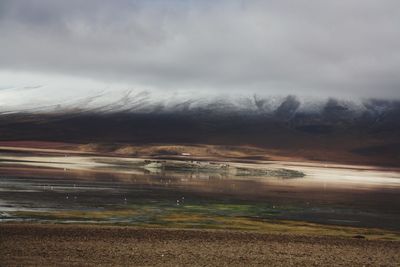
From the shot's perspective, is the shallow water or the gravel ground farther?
the shallow water

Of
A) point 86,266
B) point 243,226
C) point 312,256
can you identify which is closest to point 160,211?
point 243,226

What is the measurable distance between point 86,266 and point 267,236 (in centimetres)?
1297

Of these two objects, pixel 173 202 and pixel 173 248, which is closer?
pixel 173 248

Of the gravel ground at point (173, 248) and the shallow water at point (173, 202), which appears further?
the shallow water at point (173, 202)

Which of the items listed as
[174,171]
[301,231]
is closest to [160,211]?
[301,231]

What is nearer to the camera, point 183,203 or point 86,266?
point 86,266

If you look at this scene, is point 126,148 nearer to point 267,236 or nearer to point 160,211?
point 160,211

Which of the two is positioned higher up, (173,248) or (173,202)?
(173,202)

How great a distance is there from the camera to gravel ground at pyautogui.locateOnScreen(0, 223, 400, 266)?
24.8 m

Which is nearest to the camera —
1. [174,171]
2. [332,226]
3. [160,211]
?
[332,226]

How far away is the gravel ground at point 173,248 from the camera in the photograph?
24.8 meters

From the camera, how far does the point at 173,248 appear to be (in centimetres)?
2809

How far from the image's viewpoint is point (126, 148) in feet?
566

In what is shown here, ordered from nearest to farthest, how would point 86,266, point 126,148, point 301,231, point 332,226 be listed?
point 86,266 < point 301,231 < point 332,226 < point 126,148
